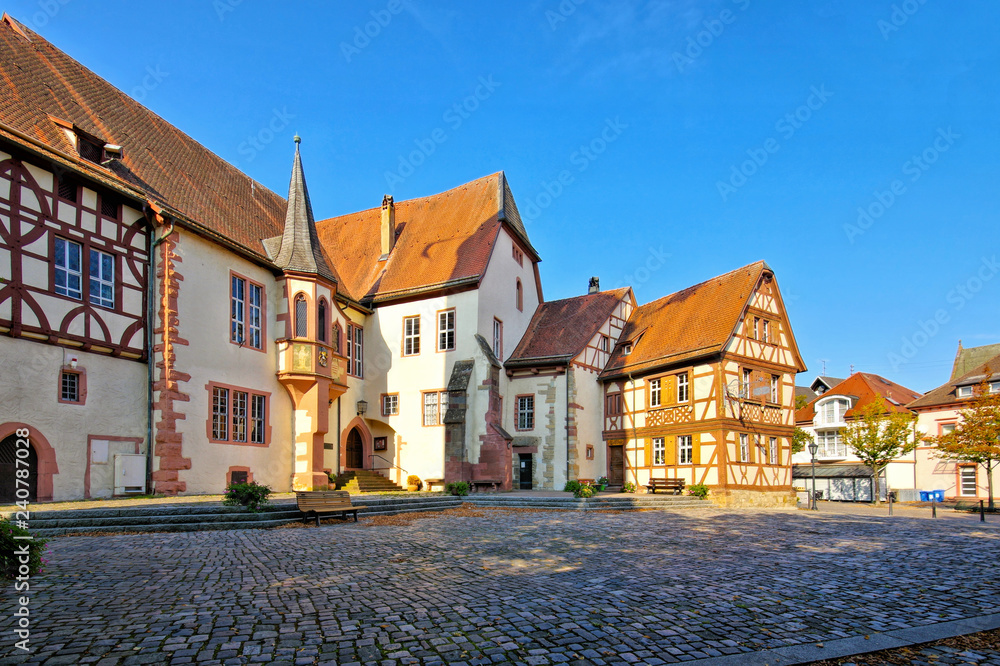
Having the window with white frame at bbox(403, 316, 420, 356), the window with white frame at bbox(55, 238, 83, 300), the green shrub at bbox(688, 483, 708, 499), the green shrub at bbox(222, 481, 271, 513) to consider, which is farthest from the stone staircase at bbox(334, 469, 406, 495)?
the green shrub at bbox(688, 483, 708, 499)

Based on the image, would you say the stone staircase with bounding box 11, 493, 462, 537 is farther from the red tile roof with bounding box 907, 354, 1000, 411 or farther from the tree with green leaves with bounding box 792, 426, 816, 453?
the tree with green leaves with bounding box 792, 426, 816, 453

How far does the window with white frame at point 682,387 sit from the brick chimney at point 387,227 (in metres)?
14.7

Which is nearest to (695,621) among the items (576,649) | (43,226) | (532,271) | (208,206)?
(576,649)

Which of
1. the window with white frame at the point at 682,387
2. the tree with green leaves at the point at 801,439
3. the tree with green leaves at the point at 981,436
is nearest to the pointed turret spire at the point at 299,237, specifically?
the window with white frame at the point at 682,387

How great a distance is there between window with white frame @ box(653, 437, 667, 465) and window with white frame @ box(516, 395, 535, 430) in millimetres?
5365

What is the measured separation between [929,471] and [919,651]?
4206 centimetres

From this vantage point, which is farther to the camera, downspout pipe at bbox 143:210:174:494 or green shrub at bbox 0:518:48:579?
downspout pipe at bbox 143:210:174:494

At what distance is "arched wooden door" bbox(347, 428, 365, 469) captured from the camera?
28.6 metres

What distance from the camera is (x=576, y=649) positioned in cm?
541

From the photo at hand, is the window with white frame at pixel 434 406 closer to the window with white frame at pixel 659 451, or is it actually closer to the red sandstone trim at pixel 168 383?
the window with white frame at pixel 659 451

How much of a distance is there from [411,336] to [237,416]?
32.4 ft

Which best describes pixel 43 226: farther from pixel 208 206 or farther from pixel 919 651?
pixel 919 651

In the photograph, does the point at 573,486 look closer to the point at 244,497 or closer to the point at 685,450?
the point at 685,450

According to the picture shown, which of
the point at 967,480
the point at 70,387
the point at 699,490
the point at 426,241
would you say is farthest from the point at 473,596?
the point at 967,480
